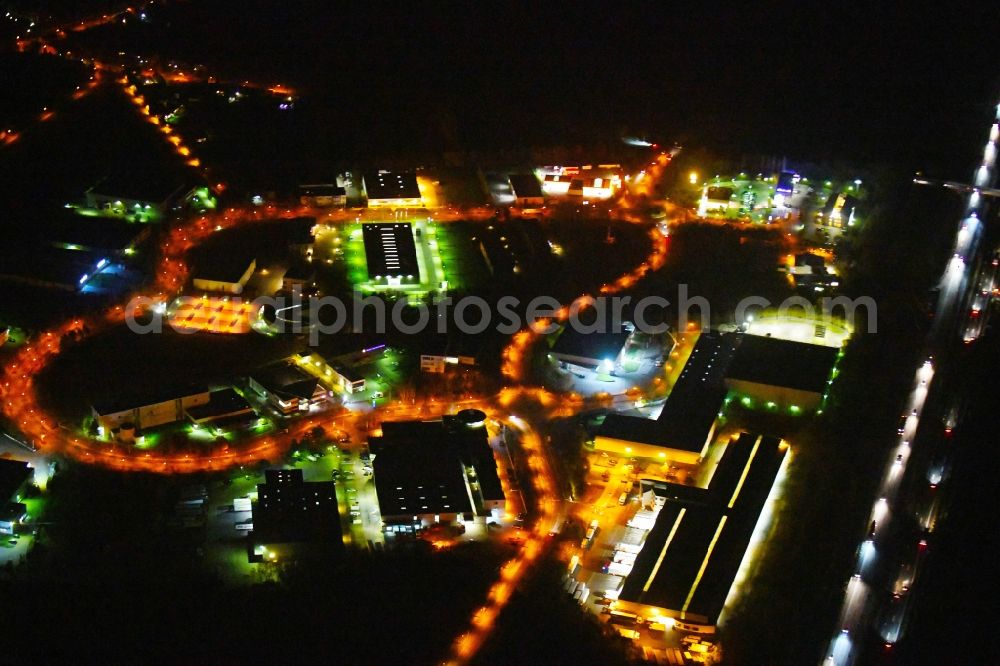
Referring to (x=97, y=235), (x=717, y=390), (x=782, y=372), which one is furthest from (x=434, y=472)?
(x=97, y=235)

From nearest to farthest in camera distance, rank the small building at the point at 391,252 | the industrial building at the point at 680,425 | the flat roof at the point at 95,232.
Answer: the industrial building at the point at 680,425
the small building at the point at 391,252
the flat roof at the point at 95,232

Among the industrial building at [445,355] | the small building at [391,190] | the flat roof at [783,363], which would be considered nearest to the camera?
the flat roof at [783,363]

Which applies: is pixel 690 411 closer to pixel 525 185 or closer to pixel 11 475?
pixel 525 185

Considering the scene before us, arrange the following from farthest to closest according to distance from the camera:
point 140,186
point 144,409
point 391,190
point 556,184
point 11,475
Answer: point 556,184 < point 391,190 < point 140,186 < point 144,409 < point 11,475

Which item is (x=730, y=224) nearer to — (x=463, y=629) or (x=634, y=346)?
(x=634, y=346)

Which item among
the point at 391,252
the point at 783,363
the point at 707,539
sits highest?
the point at 391,252

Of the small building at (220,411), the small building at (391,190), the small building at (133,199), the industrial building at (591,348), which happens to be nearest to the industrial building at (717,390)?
the industrial building at (591,348)

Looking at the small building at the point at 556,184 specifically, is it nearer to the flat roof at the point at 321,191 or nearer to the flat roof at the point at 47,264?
the flat roof at the point at 321,191
